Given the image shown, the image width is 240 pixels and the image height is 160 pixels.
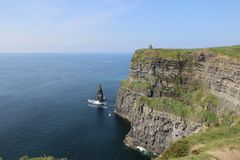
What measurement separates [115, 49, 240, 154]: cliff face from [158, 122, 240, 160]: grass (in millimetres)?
37316

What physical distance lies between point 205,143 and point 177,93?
73227 millimetres

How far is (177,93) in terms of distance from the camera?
4815 inches

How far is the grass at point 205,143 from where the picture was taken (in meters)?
43.3

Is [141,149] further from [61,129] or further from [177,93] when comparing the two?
[61,129]

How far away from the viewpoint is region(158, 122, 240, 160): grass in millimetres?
43281

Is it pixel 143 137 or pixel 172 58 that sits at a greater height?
pixel 172 58

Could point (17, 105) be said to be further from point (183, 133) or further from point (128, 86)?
point (183, 133)

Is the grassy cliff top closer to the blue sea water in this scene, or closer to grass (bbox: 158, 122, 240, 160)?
the blue sea water

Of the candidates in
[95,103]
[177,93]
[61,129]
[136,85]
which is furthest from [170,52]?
[95,103]

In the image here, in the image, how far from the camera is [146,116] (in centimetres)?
11588

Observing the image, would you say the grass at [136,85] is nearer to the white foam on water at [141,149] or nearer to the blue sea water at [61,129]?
the blue sea water at [61,129]

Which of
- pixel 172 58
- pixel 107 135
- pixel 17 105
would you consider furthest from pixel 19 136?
pixel 172 58

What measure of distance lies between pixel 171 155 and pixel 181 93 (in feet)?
242

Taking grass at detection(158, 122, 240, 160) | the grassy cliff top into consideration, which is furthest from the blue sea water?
grass at detection(158, 122, 240, 160)
